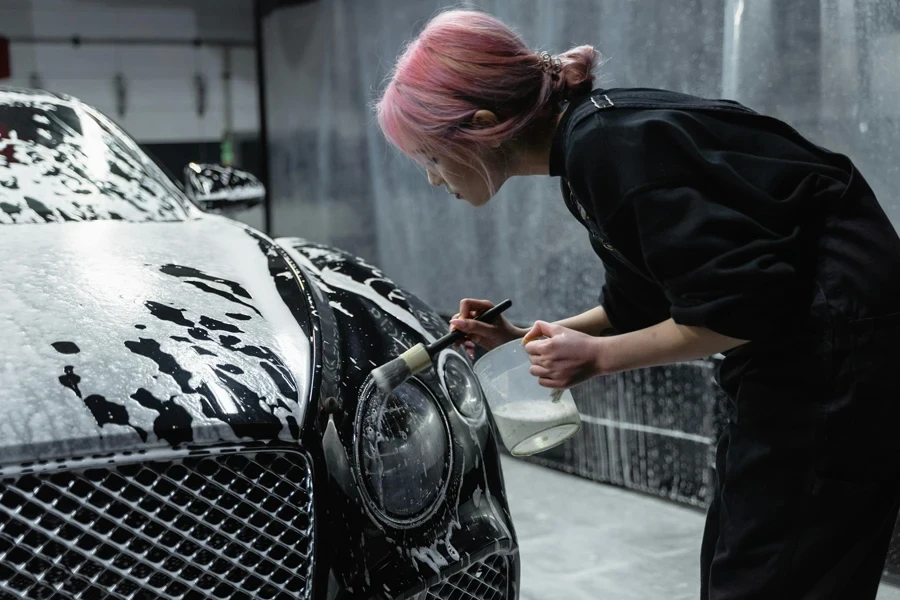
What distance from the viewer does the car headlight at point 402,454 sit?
1.44 metres

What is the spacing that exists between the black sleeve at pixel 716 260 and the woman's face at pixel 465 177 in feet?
0.86

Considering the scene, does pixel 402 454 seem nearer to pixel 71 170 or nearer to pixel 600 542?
pixel 71 170

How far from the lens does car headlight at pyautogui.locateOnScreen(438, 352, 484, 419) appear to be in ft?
5.44

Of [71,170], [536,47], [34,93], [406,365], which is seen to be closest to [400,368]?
[406,365]

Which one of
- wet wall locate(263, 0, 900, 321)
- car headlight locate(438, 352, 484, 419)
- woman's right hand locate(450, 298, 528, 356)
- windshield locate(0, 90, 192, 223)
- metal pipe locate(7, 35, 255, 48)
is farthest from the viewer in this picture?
metal pipe locate(7, 35, 255, 48)

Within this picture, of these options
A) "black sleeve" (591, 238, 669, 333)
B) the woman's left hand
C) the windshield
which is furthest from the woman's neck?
the windshield

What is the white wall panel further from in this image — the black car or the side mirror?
the black car

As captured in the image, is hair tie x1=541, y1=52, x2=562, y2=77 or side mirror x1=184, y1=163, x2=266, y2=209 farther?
side mirror x1=184, y1=163, x2=266, y2=209

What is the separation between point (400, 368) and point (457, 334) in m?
0.11

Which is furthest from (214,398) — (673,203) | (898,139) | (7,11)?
(7,11)

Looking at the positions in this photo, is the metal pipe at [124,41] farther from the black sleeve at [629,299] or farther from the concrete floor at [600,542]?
the black sleeve at [629,299]

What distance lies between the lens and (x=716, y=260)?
1.08 metres

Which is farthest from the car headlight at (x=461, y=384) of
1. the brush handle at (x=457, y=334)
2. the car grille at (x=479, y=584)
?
the car grille at (x=479, y=584)

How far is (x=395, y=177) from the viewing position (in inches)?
174
